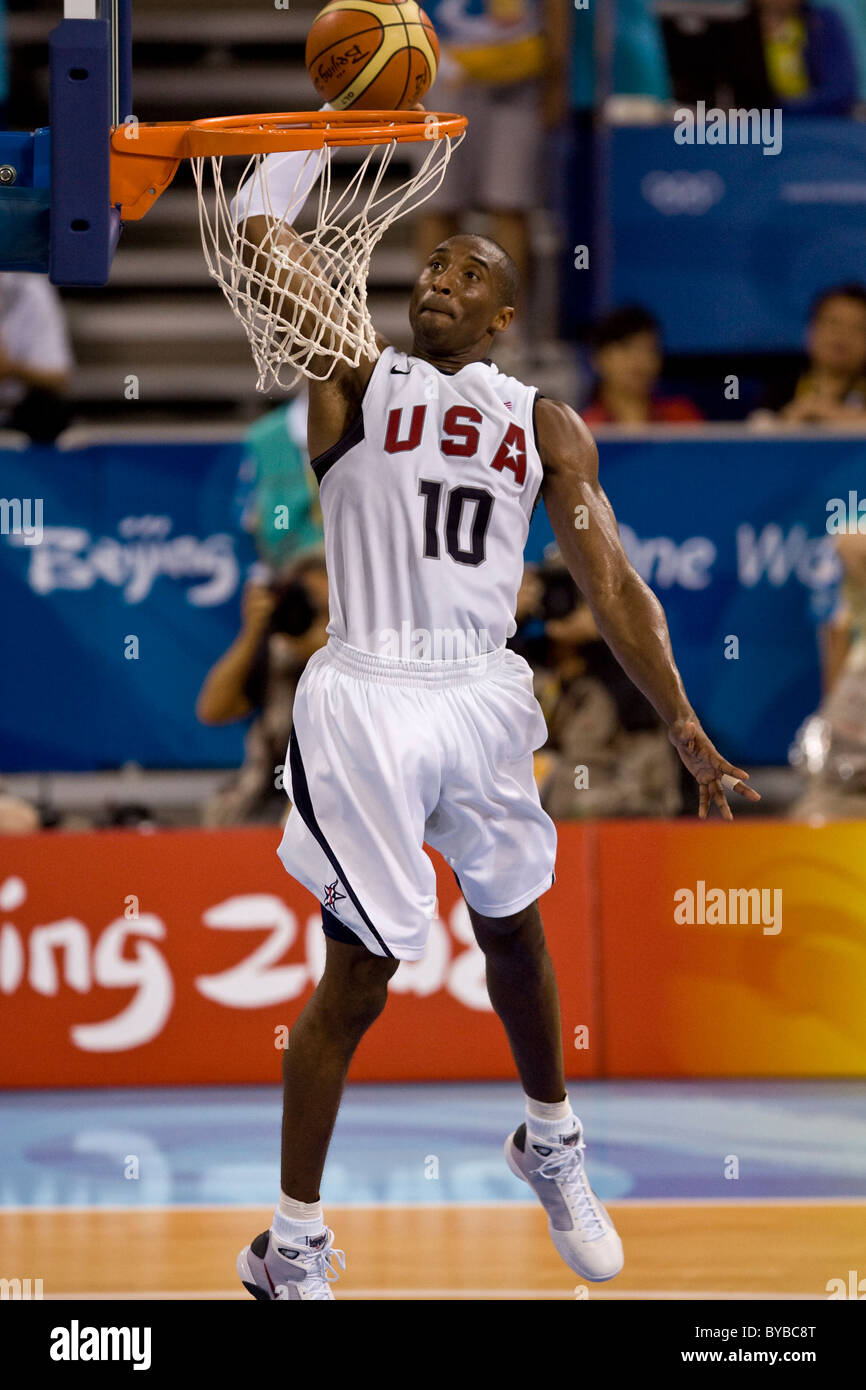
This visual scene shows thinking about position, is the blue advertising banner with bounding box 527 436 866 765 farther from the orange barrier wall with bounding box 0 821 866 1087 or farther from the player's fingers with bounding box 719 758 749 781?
the player's fingers with bounding box 719 758 749 781

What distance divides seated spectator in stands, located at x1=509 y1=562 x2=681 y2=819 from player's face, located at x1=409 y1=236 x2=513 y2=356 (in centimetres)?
291

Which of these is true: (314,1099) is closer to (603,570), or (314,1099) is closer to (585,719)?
(603,570)

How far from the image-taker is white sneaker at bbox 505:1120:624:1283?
4312 millimetres

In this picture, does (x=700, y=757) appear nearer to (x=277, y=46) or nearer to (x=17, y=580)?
(x=17, y=580)

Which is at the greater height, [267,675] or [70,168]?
[70,168]

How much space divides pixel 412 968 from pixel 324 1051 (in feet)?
8.81

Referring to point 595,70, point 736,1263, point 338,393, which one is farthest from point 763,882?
point 595,70

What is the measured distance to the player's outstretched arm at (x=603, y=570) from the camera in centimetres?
408

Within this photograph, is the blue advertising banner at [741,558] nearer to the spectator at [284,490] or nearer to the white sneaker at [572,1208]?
the spectator at [284,490]

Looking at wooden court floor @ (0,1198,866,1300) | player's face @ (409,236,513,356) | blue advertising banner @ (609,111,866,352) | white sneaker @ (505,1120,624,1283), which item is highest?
blue advertising banner @ (609,111,866,352)

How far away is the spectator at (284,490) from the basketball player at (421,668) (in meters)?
3.09

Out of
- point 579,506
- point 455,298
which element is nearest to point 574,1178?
point 579,506

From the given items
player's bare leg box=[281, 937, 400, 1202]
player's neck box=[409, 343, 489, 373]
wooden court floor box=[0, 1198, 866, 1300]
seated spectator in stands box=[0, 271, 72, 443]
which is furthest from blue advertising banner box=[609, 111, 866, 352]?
player's bare leg box=[281, 937, 400, 1202]

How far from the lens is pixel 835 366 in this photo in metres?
8.31
